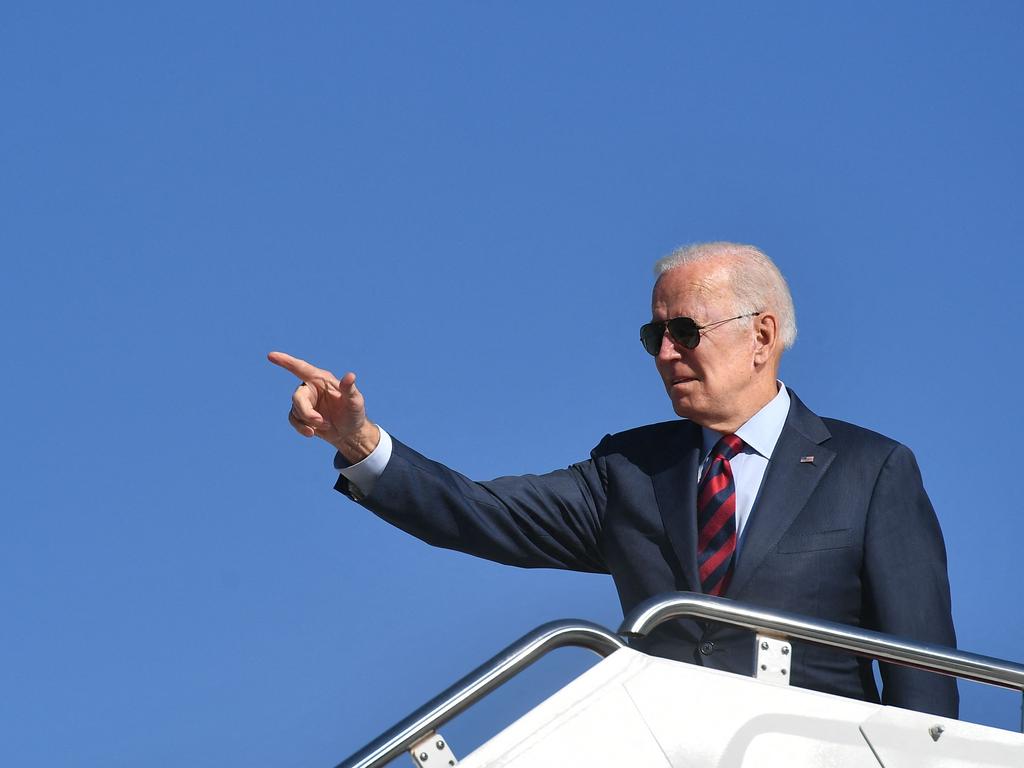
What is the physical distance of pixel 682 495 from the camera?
14.2 ft

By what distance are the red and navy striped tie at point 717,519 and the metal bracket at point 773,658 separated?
560 millimetres

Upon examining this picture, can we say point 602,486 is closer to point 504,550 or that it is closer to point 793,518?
point 504,550

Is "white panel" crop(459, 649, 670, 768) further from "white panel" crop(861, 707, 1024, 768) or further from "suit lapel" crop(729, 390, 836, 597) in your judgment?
"suit lapel" crop(729, 390, 836, 597)

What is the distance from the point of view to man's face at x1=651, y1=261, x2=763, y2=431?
4.41 m

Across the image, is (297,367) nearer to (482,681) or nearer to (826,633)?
(482,681)

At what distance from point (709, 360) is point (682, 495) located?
17.3 inches

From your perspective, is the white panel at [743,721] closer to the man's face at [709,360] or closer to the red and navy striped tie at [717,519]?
the red and navy striped tie at [717,519]

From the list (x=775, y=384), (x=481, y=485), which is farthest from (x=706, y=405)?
(x=481, y=485)

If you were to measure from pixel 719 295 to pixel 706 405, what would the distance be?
373 millimetres

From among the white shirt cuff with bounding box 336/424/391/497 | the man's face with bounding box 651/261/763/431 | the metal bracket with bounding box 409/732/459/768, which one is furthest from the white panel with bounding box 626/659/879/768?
the white shirt cuff with bounding box 336/424/391/497

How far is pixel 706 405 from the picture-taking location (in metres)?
4.40

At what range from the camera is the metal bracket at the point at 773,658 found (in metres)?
3.54

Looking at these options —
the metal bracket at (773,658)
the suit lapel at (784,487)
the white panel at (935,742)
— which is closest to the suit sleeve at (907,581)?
the suit lapel at (784,487)

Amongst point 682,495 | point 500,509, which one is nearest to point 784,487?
point 682,495
